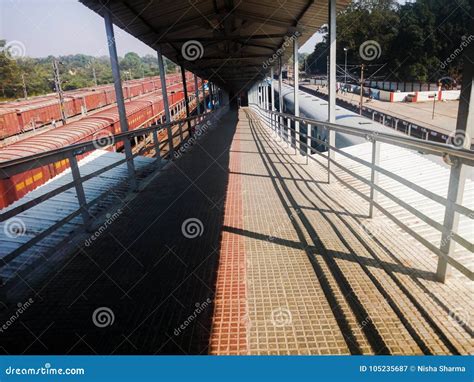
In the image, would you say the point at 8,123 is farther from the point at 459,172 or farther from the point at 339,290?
the point at 459,172

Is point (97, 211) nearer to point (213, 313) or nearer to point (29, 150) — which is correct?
point (213, 313)

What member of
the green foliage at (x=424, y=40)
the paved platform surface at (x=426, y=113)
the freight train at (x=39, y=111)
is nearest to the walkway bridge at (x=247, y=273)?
the freight train at (x=39, y=111)

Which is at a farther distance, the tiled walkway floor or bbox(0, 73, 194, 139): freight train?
bbox(0, 73, 194, 139): freight train

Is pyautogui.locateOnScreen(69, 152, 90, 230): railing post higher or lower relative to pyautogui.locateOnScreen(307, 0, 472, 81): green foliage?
lower

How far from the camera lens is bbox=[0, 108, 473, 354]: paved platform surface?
2.15 m

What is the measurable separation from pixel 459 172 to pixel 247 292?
1.78 metres

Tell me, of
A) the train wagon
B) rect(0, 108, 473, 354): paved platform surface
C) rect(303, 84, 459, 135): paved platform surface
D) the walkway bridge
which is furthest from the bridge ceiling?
rect(303, 84, 459, 135): paved platform surface

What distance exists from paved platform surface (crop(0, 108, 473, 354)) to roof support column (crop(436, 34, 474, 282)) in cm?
30

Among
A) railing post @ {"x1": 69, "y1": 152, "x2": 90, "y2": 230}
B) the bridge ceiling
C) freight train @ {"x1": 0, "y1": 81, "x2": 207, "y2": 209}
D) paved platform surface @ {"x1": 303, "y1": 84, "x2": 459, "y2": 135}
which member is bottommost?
paved platform surface @ {"x1": 303, "y1": 84, "x2": 459, "y2": 135}

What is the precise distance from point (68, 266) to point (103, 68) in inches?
4006

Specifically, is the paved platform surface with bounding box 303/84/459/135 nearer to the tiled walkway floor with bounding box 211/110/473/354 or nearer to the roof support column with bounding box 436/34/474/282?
the tiled walkway floor with bounding box 211/110/473/354

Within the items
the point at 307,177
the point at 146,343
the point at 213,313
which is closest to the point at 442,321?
the point at 213,313

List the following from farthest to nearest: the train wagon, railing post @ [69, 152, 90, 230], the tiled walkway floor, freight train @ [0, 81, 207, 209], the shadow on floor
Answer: the train wagon
freight train @ [0, 81, 207, 209]
railing post @ [69, 152, 90, 230]
the shadow on floor
the tiled walkway floor

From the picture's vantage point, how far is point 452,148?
222 cm
